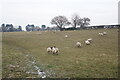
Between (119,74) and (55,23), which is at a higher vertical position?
(55,23)

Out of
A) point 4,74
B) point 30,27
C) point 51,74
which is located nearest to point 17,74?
point 4,74

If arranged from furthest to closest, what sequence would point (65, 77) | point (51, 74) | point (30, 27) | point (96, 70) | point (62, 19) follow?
point (30, 27) < point (62, 19) < point (96, 70) < point (51, 74) < point (65, 77)

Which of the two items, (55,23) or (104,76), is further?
(55,23)

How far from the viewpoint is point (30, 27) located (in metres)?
199

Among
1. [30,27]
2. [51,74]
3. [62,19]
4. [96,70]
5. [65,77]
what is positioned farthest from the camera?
[30,27]

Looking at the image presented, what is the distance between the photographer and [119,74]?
1270 centimetres

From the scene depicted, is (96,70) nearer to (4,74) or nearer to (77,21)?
(4,74)

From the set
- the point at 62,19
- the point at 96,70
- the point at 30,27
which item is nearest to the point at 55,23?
the point at 62,19

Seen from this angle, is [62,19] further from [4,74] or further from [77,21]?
[4,74]

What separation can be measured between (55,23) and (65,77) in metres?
111

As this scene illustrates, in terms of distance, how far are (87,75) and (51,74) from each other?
9.74 feet

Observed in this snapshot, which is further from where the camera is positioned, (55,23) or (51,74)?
(55,23)

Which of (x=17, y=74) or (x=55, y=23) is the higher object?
(x=55, y=23)

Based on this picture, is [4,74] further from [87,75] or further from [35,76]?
[87,75]
